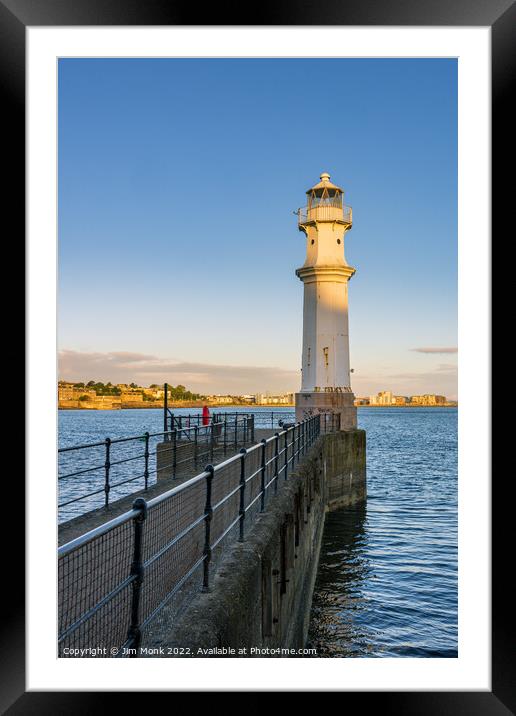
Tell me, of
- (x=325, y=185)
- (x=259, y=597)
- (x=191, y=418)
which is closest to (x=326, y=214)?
(x=325, y=185)

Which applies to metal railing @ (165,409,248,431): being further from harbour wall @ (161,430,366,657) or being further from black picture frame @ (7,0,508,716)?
black picture frame @ (7,0,508,716)

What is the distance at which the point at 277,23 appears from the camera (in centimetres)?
409

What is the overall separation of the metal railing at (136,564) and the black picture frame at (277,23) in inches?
13.5

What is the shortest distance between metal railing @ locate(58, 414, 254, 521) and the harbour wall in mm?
1539

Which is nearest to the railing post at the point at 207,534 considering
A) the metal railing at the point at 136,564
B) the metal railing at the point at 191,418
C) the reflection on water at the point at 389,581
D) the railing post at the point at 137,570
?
the metal railing at the point at 136,564

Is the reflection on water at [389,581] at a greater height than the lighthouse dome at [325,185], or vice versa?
the lighthouse dome at [325,185]

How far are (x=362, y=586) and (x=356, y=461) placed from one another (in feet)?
37.2

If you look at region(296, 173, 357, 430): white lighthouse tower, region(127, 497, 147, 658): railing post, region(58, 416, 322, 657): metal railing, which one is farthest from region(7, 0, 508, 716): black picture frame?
region(296, 173, 357, 430): white lighthouse tower

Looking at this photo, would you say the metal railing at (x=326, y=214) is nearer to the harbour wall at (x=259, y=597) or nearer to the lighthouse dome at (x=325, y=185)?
the lighthouse dome at (x=325, y=185)

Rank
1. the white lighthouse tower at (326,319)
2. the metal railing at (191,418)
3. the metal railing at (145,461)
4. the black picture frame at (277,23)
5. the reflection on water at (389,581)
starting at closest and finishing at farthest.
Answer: the black picture frame at (277,23)
the metal railing at (145,461)
the reflection on water at (389,581)
the metal railing at (191,418)
the white lighthouse tower at (326,319)

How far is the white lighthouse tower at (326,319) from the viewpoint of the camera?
26453 millimetres

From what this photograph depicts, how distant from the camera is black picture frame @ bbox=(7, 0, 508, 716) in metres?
3.74
